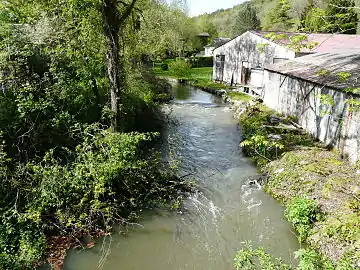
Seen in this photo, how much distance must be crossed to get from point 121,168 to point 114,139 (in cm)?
90

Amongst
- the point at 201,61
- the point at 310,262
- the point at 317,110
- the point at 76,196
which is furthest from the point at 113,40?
the point at 201,61

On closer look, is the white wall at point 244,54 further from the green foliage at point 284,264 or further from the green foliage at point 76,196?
the green foliage at point 284,264

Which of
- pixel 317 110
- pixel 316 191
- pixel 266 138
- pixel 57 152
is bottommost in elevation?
pixel 316 191

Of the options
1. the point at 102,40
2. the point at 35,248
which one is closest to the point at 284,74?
the point at 102,40

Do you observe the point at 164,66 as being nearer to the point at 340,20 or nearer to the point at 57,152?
the point at 57,152

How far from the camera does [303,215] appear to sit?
7.80 meters

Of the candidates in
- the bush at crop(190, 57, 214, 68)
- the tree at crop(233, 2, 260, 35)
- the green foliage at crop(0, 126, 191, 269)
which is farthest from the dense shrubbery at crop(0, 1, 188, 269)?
the tree at crop(233, 2, 260, 35)

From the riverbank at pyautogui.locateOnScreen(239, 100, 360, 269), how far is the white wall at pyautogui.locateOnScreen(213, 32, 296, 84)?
12.8m

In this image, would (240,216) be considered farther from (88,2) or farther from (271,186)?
(88,2)

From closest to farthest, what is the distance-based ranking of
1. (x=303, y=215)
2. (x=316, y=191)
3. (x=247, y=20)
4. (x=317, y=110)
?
(x=303, y=215) < (x=316, y=191) < (x=317, y=110) < (x=247, y=20)

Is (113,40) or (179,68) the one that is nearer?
(113,40)

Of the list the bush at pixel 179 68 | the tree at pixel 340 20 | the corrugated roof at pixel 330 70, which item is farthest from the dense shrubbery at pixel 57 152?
the bush at pixel 179 68

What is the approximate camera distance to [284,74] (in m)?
16.8

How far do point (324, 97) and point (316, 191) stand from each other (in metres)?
3.57
